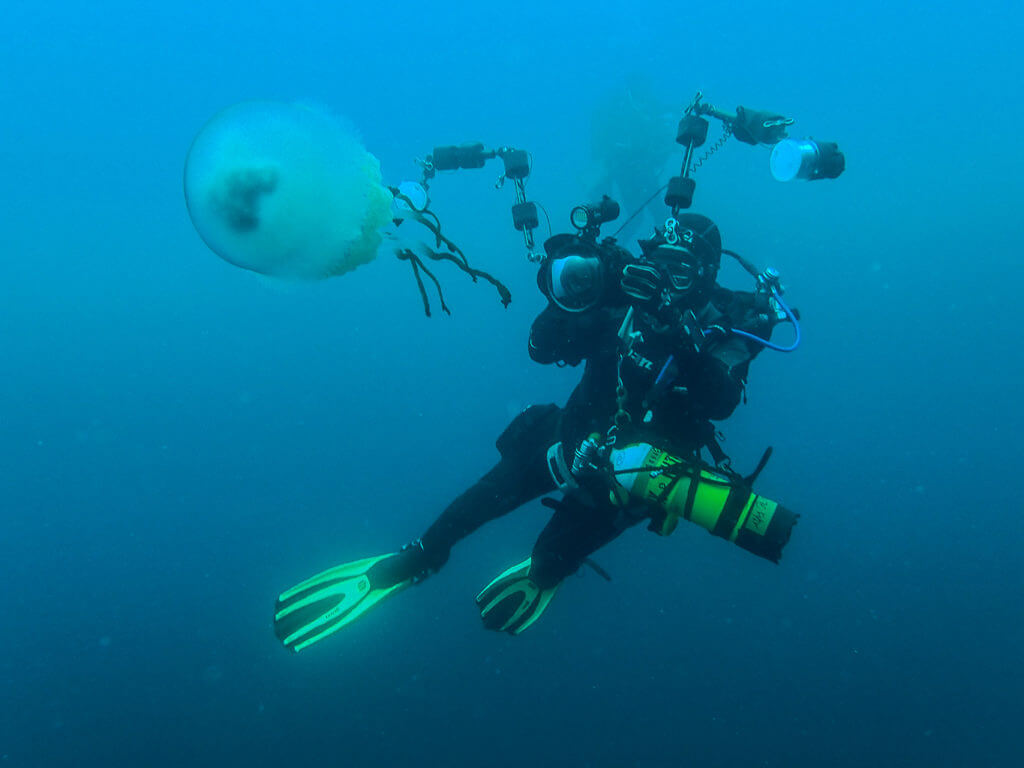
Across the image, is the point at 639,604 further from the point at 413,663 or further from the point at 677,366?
the point at 677,366

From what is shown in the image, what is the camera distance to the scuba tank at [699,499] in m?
2.72

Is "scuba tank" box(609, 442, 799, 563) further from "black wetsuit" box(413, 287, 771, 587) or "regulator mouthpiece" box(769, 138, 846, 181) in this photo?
"regulator mouthpiece" box(769, 138, 846, 181)

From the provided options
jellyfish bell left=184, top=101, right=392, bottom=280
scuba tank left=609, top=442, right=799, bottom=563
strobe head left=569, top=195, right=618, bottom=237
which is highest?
strobe head left=569, top=195, right=618, bottom=237

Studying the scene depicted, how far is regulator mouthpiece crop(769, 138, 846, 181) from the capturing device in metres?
3.28

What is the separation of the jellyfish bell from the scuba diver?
1.20 metres

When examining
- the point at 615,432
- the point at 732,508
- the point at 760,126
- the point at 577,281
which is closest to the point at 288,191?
the point at 577,281

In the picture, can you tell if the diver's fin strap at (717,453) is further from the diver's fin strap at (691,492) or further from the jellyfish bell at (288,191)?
the jellyfish bell at (288,191)

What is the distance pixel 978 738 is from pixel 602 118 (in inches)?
560

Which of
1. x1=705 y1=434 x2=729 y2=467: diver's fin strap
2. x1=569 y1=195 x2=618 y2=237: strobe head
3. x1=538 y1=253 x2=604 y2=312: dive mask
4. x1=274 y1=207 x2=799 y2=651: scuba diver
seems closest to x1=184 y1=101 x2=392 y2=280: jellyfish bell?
x1=538 y1=253 x2=604 y2=312: dive mask

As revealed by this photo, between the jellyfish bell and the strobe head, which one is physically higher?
the strobe head

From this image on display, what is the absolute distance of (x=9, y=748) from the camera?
1104cm

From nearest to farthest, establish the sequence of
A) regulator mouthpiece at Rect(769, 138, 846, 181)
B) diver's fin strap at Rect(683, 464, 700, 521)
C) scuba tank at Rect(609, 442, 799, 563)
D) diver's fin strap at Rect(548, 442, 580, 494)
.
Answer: scuba tank at Rect(609, 442, 799, 563)
diver's fin strap at Rect(683, 464, 700, 521)
regulator mouthpiece at Rect(769, 138, 846, 181)
diver's fin strap at Rect(548, 442, 580, 494)

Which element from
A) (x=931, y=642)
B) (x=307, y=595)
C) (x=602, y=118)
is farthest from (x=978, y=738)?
(x=602, y=118)

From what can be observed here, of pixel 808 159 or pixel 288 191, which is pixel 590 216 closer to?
pixel 808 159
